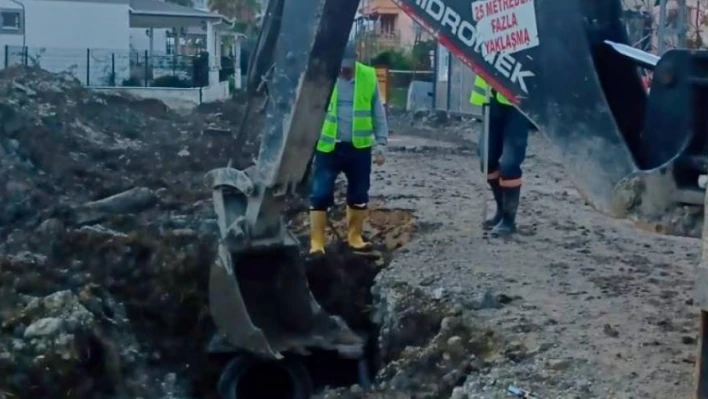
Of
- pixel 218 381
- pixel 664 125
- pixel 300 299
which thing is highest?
pixel 664 125

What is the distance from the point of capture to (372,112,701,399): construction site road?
18.0 ft

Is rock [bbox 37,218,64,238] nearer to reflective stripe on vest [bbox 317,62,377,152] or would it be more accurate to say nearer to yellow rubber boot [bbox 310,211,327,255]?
yellow rubber boot [bbox 310,211,327,255]

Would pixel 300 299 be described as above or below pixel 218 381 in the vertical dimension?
above

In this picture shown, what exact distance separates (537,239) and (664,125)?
5.27 m

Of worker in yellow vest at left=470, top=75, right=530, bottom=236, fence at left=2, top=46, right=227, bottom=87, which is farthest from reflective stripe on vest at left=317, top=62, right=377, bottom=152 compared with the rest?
fence at left=2, top=46, right=227, bottom=87

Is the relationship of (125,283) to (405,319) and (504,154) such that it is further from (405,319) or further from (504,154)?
(504,154)

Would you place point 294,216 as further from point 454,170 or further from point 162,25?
point 162,25

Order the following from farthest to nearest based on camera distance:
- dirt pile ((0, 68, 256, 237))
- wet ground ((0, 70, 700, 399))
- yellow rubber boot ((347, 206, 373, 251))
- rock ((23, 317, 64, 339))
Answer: dirt pile ((0, 68, 256, 237)) → yellow rubber boot ((347, 206, 373, 251)) → rock ((23, 317, 64, 339)) → wet ground ((0, 70, 700, 399))

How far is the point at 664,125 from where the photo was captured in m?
4.08

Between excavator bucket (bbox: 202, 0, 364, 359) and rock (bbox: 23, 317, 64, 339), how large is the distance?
86 centimetres

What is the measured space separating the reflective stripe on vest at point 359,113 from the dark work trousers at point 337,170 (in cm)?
7

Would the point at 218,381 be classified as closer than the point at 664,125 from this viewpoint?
No

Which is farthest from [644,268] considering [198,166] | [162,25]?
[162,25]

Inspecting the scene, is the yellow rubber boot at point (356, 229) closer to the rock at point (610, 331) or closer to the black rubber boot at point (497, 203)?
the black rubber boot at point (497, 203)
